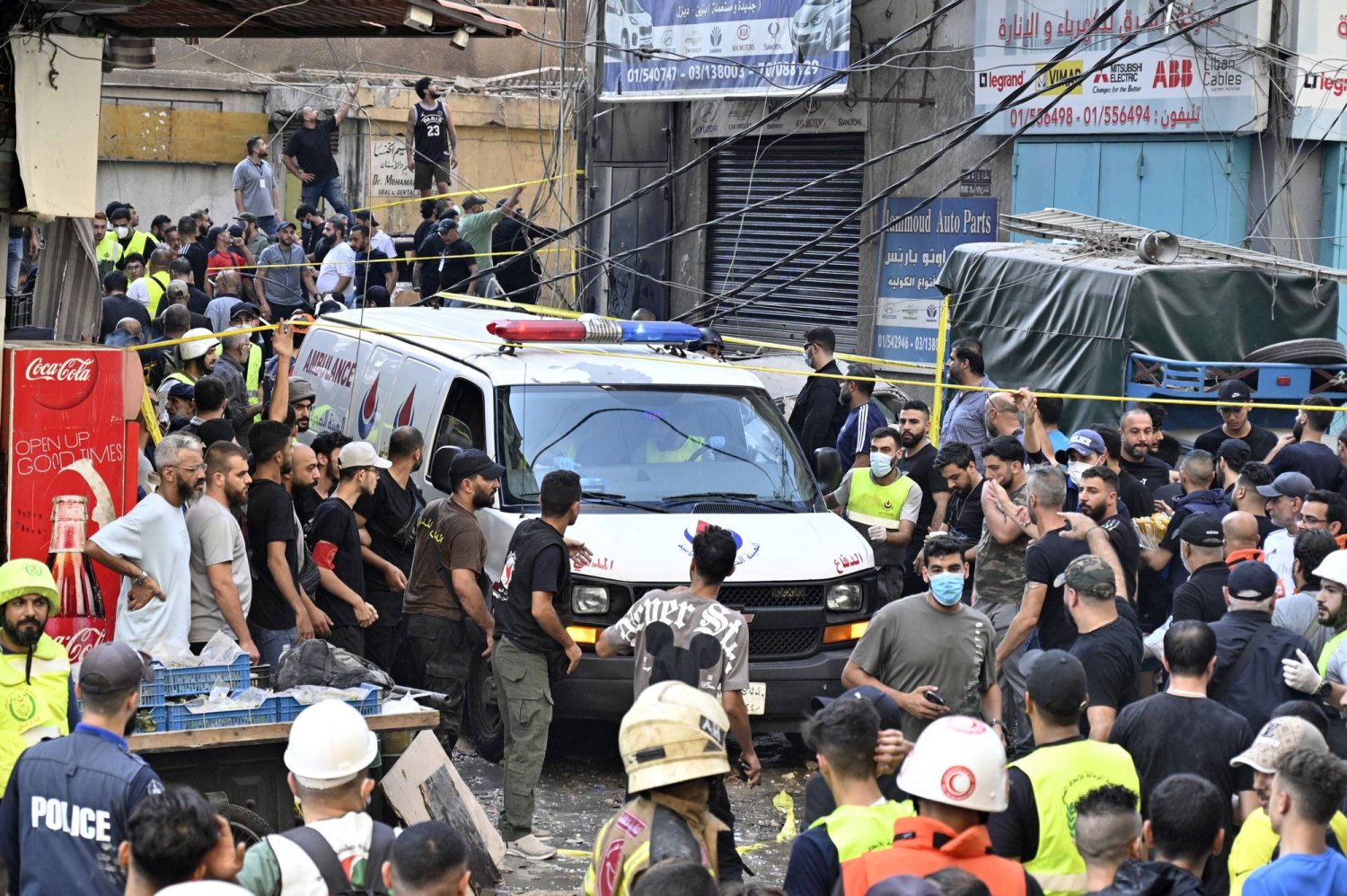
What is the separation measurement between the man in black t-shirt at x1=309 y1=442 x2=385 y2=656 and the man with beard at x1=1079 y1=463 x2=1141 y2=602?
375cm

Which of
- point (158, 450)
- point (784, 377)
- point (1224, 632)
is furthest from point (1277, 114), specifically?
point (158, 450)

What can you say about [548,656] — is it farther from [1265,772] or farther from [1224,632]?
[1265,772]

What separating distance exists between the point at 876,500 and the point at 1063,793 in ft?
17.8

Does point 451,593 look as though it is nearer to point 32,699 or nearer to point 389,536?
point 389,536

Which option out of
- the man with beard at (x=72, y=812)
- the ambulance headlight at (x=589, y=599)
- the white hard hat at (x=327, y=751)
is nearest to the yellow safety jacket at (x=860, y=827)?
the white hard hat at (x=327, y=751)

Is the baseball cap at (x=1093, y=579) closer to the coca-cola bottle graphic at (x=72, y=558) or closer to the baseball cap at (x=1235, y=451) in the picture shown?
the baseball cap at (x=1235, y=451)

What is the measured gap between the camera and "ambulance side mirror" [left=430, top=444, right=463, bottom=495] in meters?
9.18

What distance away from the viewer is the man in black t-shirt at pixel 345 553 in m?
8.64

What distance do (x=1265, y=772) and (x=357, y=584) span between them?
5.25 metres

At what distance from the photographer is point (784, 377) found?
1566 cm

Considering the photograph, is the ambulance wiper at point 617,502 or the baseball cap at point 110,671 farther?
the ambulance wiper at point 617,502

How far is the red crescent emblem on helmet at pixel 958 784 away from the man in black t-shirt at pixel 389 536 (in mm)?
5644

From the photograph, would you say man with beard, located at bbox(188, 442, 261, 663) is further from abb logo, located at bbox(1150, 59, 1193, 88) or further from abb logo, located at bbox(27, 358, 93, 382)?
abb logo, located at bbox(1150, 59, 1193, 88)

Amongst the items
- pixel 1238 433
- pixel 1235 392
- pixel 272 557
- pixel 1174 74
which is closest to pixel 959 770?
pixel 272 557
